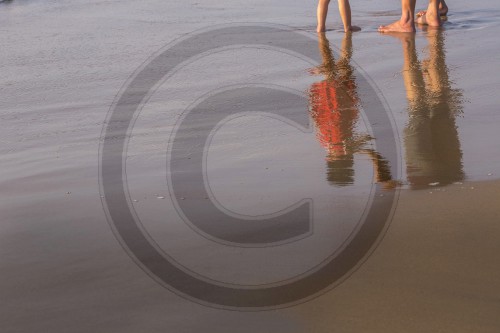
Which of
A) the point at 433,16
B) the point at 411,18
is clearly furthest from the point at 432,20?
the point at 411,18

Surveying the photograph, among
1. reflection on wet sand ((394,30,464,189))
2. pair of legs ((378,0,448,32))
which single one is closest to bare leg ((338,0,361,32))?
pair of legs ((378,0,448,32))

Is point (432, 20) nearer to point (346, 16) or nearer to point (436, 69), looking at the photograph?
point (346, 16)

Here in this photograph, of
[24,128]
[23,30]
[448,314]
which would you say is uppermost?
[23,30]

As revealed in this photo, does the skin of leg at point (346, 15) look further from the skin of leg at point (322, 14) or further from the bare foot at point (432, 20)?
the bare foot at point (432, 20)

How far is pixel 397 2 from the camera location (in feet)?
33.9

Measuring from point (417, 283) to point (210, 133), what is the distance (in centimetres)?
234

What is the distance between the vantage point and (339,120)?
4.94 meters

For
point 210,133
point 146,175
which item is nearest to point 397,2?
point 210,133

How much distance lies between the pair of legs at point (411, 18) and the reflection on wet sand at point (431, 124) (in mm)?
1167

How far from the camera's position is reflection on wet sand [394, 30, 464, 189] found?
3806 millimetres

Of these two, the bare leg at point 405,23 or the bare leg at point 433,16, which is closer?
the bare leg at point 405,23

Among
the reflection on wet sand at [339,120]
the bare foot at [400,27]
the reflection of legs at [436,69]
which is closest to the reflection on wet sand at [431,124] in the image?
the reflection of legs at [436,69]

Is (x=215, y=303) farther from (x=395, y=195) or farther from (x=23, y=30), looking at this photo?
(x=23, y=30)

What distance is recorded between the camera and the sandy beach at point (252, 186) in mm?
2584
